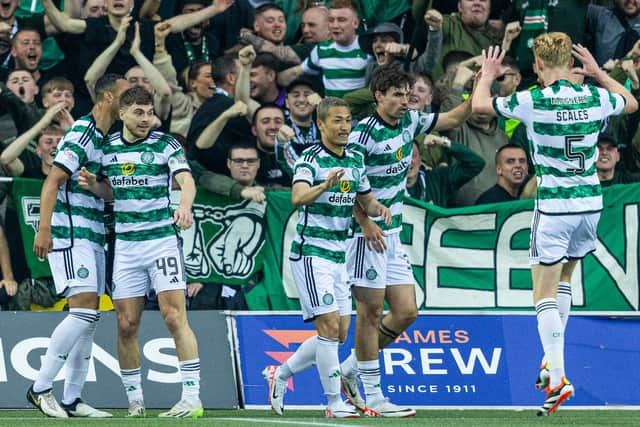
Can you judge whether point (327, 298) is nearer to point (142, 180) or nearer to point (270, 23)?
point (142, 180)

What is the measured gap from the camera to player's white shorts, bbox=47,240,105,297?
9898mm

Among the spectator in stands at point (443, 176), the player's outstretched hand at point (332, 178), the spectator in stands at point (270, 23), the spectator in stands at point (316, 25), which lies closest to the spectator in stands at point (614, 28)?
the spectator in stands at point (443, 176)

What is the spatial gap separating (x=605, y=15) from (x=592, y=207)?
5854mm

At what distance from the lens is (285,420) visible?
9.10 metres

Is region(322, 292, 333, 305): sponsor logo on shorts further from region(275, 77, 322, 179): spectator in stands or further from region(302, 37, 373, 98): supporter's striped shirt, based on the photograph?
region(302, 37, 373, 98): supporter's striped shirt

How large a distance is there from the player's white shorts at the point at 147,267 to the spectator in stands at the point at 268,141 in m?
3.45

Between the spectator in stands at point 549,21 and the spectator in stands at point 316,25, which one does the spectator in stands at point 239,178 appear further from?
the spectator in stands at point 549,21

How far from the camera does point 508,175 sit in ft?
42.3

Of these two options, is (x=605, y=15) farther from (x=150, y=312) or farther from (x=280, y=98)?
(x=150, y=312)

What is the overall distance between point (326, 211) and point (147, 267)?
4.69 ft

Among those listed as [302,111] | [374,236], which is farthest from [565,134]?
[302,111]

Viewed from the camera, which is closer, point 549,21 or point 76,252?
point 76,252

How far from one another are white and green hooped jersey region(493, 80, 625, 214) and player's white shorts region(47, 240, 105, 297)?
10.9 feet

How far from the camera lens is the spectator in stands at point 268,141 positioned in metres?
13.3
